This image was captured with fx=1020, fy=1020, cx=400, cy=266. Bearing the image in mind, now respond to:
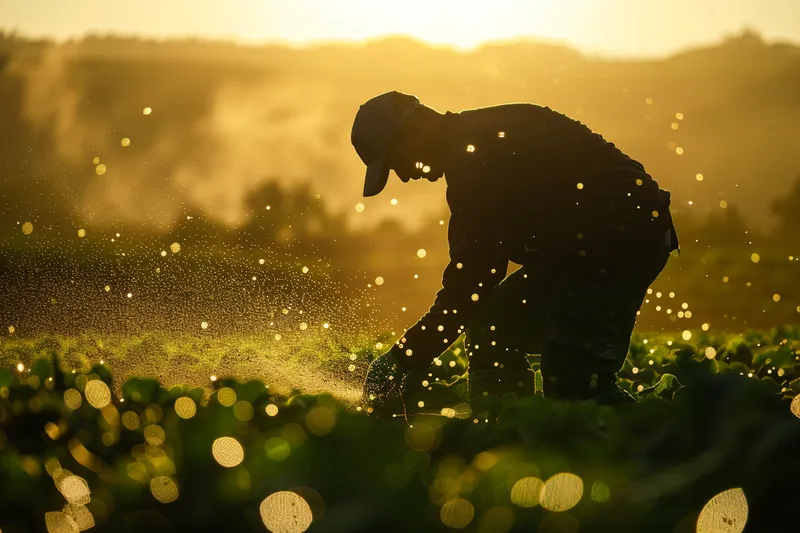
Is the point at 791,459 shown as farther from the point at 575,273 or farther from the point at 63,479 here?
the point at 575,273

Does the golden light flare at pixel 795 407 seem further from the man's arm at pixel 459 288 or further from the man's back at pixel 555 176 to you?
the man's back at pixel 555 176

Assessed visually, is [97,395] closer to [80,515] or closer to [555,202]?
[80,515]

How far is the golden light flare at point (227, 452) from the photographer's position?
1.80 meters

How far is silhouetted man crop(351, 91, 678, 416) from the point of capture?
16.5 feet

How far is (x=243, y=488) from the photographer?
1.69 meters

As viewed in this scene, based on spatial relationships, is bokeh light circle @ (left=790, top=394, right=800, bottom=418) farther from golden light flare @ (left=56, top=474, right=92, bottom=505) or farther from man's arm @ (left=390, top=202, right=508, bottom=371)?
man's arm @ (left=390, top=202, right=508, bottom=371)

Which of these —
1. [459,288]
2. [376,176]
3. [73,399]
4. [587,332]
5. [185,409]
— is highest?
[376,176]

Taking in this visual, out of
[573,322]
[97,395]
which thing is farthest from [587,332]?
[97,395]

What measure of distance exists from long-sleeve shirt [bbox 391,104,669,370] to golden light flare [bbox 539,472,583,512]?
10.3 ft

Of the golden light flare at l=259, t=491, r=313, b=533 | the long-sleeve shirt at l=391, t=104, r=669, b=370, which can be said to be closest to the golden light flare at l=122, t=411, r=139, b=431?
the golden light flare at l=259, t=491, r=313, b=533

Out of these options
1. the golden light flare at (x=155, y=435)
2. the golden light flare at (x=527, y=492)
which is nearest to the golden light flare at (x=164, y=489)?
the golden light flare at (x=155, y=435)

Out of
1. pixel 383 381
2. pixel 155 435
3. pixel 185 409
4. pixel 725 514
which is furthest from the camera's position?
pixel 383 381

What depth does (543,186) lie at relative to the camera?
520 cm

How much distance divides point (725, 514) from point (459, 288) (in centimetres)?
314
